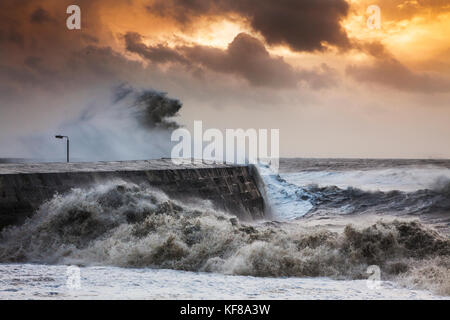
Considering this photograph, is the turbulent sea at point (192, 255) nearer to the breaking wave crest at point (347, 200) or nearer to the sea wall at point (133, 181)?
the sea wall at point (133, 181)

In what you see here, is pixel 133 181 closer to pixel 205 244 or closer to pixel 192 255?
pixel 205 244

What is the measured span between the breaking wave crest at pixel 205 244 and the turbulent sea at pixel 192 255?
0.05 ft

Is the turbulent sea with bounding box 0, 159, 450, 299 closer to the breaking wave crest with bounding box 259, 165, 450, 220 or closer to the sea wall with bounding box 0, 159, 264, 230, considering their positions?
the sea wall with bounding box 0, 159, 264, 230

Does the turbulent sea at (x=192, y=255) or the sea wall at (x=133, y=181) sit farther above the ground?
the sea wall at (x=133, y=181)

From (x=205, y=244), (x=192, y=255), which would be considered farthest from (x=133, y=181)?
(x=192, y=255)

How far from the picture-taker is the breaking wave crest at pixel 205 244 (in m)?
6.32

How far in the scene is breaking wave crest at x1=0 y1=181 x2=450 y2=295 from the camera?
6320 millimetres

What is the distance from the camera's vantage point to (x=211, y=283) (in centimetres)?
564

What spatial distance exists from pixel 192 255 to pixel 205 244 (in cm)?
31

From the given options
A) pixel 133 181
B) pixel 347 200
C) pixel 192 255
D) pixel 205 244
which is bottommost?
pixel 347 200

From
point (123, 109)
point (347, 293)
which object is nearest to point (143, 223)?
point (347, 293)

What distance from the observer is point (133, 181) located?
9562 millimetres

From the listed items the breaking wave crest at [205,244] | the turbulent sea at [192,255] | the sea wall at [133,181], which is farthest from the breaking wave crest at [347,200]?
the breaking wave crest at [205,244]
